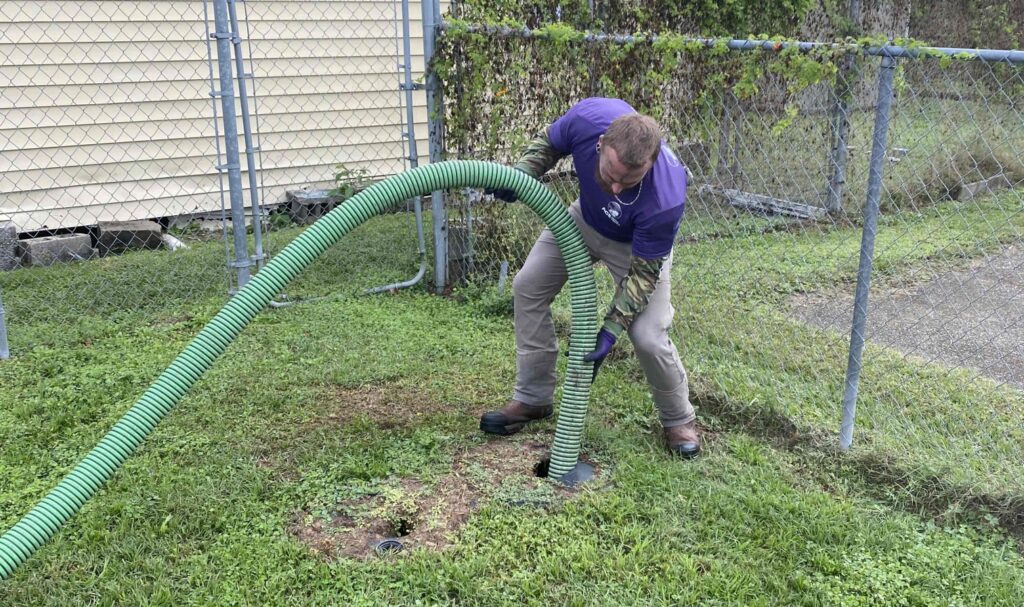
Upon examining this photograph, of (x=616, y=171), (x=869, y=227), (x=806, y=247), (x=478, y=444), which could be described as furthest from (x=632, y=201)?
(x=806, y=247)

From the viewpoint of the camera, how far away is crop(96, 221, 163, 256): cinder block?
23.5 ft

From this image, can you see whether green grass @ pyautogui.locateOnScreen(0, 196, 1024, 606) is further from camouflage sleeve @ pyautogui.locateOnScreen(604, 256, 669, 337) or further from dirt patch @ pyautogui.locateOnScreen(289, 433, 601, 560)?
camouflage sleeve @ pyautogui.locateOnScreen(604, 256, 669, 337)

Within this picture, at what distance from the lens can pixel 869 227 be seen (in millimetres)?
3453

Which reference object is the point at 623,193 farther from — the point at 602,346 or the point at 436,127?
the point at 436,127

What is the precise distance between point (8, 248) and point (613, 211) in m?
5.41

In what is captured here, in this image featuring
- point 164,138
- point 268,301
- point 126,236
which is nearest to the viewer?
point 268,301

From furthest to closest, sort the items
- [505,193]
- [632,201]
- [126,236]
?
[126,236]
[505,193]
[632,201]

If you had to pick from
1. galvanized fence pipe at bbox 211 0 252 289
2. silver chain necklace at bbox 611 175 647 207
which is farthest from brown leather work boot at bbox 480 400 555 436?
galvanized fence pipe at bbox 211 0 252 289

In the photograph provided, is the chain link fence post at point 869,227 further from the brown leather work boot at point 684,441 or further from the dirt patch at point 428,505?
the dirt patch at point 428,505

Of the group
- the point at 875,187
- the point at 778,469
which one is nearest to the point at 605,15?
the point at 875,187

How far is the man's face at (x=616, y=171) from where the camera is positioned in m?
2.98

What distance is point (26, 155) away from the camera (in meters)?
6.96

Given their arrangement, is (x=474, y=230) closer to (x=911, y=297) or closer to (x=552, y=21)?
(x=552, y=21)

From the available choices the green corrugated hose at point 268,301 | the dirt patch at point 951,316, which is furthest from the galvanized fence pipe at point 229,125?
the dirt patch at point 951,316
